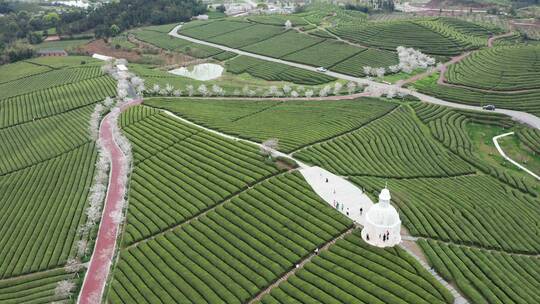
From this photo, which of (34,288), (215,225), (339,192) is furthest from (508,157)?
(34,288)

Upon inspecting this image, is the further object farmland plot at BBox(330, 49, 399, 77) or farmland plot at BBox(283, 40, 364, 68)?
farmland plot at BBox(283, 40, 364, 68)

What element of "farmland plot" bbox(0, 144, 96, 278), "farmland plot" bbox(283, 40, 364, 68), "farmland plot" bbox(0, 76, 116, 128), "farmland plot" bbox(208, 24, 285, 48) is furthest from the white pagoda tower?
"farmland plot" bbox(208, 24, 285, 48)

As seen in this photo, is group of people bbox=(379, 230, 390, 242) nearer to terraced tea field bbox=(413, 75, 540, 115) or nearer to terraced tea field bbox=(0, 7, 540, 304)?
terraced tea field bbox=(0, 7, 540, 304)

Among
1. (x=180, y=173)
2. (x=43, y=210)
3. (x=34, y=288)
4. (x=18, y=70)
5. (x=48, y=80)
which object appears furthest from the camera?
(x=18, y=70)

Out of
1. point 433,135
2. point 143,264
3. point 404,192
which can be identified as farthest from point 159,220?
point 433,135

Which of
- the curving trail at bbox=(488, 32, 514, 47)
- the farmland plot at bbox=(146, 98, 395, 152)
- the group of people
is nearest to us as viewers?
the group of people

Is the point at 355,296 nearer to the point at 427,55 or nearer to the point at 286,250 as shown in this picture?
the point at 286,250

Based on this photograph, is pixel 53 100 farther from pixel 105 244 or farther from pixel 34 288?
pixel 34 288
